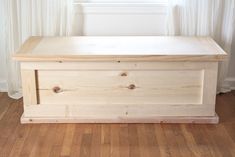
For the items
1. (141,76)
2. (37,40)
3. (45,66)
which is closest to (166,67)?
(141,76)

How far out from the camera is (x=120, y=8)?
2.64m

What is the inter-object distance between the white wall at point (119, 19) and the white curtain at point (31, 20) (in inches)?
4.2

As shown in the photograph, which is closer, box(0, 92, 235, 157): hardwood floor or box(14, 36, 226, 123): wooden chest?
box(0, 92, 235, 157): hardwood floor

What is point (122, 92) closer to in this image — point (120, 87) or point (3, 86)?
point (120, 87)

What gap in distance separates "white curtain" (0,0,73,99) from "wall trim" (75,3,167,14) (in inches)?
4.7

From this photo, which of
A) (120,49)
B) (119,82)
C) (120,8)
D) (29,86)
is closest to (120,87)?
(119,82)

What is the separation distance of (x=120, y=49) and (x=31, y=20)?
708 mm

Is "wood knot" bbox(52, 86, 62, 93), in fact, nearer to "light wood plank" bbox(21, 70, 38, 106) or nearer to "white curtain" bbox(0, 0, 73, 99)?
"light wood plank" bbox(21, 70, 38, 106)

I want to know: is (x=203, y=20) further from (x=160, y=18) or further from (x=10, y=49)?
(x=10, y=49)

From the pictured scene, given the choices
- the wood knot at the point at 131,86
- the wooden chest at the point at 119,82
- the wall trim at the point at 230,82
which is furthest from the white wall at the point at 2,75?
the wall trim at the point at 230,82

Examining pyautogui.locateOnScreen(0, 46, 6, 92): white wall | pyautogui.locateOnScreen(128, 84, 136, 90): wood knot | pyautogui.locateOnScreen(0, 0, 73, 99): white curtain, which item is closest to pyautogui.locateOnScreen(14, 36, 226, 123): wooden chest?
pyautogui.locateOnScreen(128, 84, 136, 90): wood knot

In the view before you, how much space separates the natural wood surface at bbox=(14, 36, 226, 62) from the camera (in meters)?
2.16

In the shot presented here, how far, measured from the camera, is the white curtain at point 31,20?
2551 mm

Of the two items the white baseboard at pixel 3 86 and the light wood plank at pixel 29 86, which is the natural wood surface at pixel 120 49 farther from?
the white baseboard at pixel 3 86
